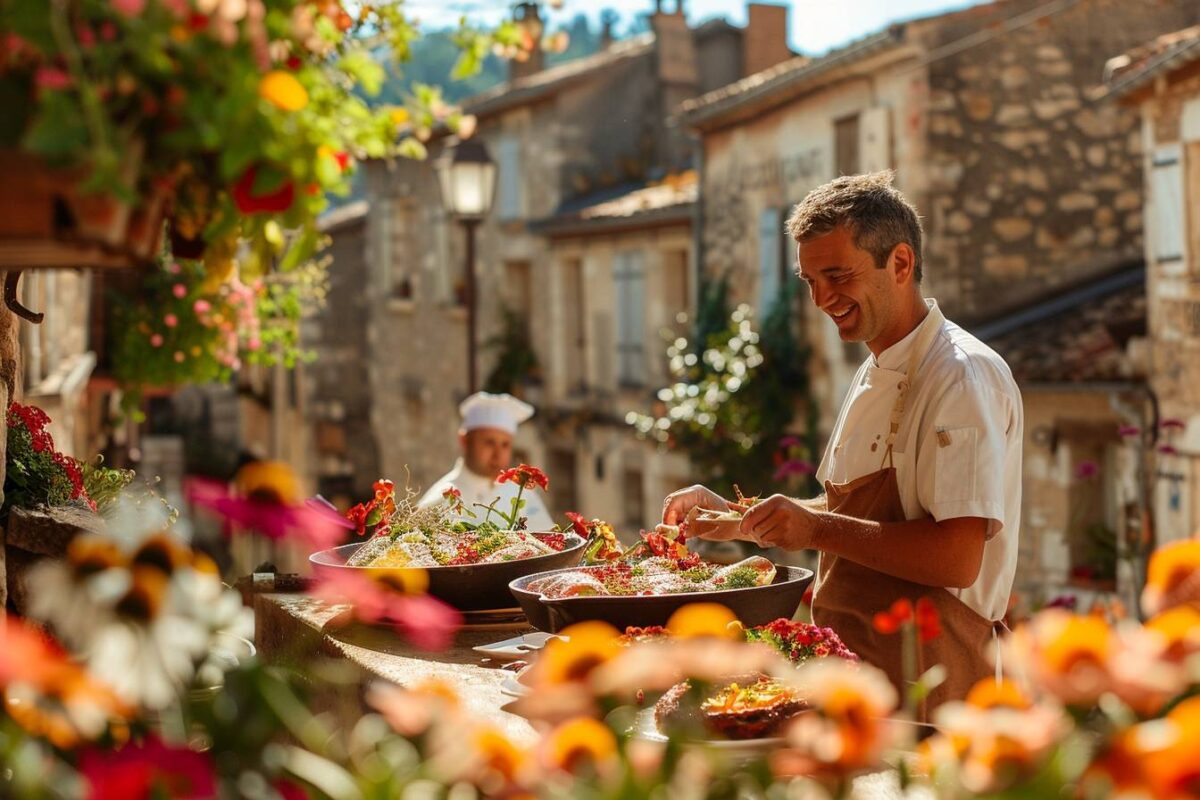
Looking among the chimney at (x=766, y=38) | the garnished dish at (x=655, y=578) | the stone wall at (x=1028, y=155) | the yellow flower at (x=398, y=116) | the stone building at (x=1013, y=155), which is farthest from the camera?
the chimney at (x=766, y=38)

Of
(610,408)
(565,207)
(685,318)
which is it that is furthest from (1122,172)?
(565,207)

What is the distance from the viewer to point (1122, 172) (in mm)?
12641

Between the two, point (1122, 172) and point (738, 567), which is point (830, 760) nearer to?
point (738, 567)

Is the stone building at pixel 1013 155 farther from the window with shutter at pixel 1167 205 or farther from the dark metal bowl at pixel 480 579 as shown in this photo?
the dark metal bowl at pixel 480 579

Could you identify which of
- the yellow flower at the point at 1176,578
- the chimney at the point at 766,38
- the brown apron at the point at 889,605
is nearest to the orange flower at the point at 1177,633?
the yellow flower at the point at 1176,578

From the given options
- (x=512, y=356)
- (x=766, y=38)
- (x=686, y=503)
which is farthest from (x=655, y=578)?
(x=512, y=356)

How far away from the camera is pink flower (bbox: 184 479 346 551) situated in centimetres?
168

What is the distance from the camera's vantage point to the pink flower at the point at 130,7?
1.39 m

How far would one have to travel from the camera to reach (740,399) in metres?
14.0

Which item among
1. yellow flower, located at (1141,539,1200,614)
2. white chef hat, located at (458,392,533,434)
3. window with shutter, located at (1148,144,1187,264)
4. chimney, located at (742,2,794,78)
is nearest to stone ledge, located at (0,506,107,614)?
yellow flower, located at (1141,539,1200,614)

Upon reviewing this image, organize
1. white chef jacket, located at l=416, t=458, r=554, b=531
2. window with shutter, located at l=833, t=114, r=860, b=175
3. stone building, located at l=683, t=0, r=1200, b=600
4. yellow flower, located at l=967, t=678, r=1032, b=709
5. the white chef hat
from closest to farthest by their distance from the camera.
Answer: yellow flower, located at l=967, t=678, r=1032, b=709, white chef jacket, located at l=416, t=458, r=554, b=531, the white chef hat, stone building, located at l=683, t=0, r=1200, b=600, window with shutter, located at l=833, t=114, r=860, b=175

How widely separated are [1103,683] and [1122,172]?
39.7 feet

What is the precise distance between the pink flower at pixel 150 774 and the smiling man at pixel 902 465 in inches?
64.8

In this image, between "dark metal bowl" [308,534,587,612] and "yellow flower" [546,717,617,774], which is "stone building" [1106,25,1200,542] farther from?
"yellow flower" [546,717,617,774]
